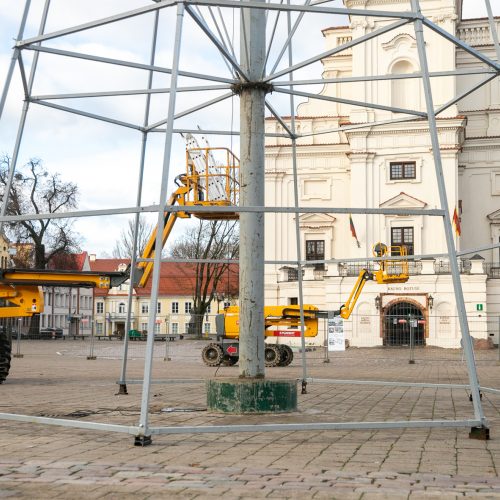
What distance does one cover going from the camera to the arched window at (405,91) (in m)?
54.5

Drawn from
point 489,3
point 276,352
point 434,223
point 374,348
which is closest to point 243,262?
point 489,3

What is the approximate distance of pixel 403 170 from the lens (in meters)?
56.0

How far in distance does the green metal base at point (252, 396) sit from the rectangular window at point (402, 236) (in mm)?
46002

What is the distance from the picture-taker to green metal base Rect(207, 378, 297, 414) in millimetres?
10078

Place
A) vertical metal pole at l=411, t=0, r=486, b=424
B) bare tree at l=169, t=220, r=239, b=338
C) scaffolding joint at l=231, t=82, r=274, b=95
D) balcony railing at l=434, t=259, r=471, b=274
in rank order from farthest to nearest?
bare tree at l=169, t=220, r=239, b=338, balcony railing at l=434, t=259, r=471, b=274, scaffolding joint at l=231, t=82, r=274, b=95, vertical metal pole at l=411, t=0, r=486, b=424

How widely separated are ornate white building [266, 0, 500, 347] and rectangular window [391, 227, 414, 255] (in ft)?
0.31

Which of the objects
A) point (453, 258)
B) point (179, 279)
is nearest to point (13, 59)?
point (453, 258)

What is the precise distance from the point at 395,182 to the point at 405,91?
5.94m

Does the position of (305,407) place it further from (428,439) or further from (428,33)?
(428,33)

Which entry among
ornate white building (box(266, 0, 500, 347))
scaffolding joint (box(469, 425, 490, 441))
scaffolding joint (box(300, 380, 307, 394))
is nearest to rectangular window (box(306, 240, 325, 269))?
ornate white building (box(266, 0, 500, 347))

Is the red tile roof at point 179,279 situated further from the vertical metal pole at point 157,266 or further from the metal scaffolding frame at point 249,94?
the vertical metal pole at point 157,266

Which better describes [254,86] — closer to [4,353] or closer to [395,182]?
[4,353]

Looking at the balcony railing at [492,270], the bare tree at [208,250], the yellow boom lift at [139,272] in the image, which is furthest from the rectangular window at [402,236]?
the yellow boom lift at [139,272]

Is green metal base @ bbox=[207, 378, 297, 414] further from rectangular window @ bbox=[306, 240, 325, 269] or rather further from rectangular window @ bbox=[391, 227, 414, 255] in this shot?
rectangular window @ bbox=[306, 240, 325, 269]
